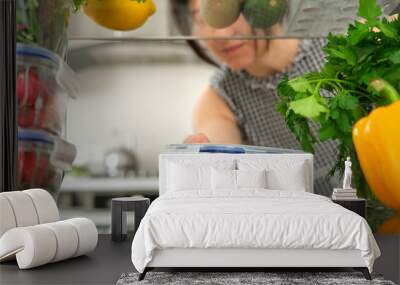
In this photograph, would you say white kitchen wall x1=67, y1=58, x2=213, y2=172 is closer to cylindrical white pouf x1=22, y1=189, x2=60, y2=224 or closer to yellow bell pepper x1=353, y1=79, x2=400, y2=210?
cylindrical white pouf x1=22, y1=189, x2=60, y2=224

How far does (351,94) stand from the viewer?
395 cm

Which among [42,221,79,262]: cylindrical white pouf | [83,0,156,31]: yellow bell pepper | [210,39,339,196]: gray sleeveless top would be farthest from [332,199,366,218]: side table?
[83,0,156,31]: yellow bell pepper

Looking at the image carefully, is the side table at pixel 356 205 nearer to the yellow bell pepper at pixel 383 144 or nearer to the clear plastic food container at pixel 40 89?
the yellow bell pepper at pixel 383 144

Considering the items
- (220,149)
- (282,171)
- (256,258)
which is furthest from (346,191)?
(256,258)

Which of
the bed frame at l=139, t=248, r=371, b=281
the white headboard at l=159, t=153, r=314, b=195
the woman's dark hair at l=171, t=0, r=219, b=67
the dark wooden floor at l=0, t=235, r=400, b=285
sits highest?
the woman's dark hair at l=171, t=0, r=219, b=67

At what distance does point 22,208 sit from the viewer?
3.88 metres

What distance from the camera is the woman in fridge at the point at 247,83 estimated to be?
4.60m

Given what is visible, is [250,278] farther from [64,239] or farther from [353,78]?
[353,78]

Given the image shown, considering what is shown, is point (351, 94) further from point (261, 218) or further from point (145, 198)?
point (145, 198)

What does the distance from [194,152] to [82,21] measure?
1080 millimetres

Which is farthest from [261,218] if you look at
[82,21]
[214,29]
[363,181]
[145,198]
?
[82,21]

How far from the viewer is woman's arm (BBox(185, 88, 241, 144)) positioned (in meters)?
4.60

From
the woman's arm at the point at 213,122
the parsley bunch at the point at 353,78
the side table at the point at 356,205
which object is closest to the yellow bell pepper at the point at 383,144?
the parsley bunch at the point at 353,78

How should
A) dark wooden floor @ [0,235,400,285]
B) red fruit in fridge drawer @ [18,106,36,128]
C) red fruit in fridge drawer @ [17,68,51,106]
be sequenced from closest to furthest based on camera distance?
dark wooden floor @ [0,235,400,285]
red fruit in fridge drawer @ [17,68,51,106]
red fruit in fridge drawer @ [18,106,36,128]
